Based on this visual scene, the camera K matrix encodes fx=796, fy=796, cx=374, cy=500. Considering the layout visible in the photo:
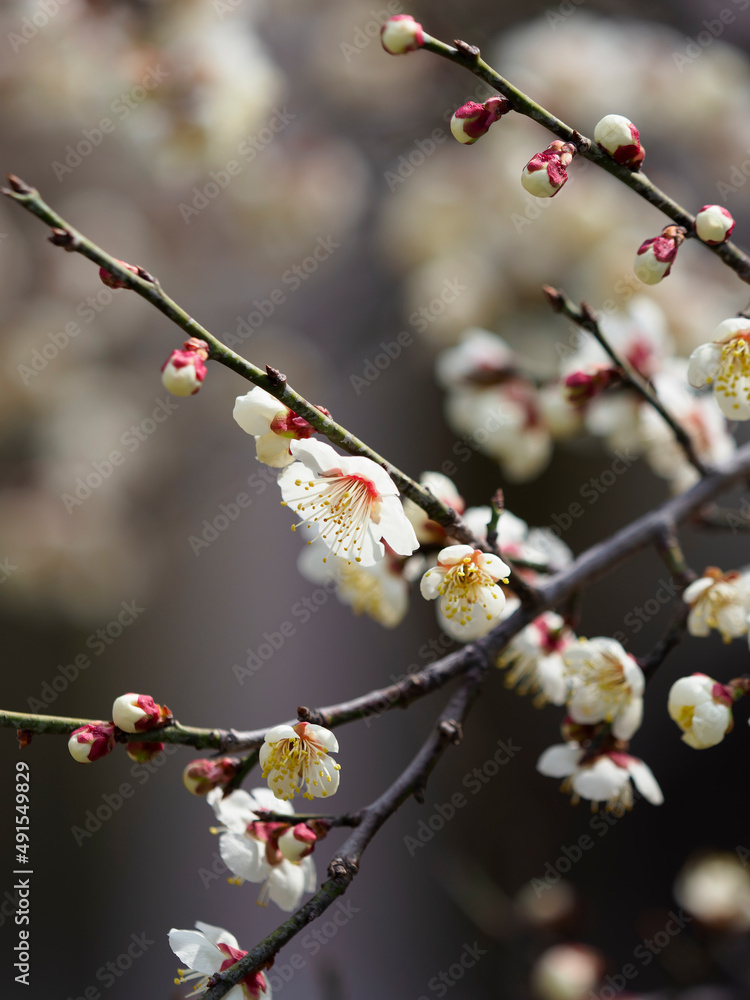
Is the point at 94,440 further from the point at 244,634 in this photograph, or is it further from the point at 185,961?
the point at 185,961

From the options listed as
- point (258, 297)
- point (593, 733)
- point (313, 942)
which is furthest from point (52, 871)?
point (593, 733)

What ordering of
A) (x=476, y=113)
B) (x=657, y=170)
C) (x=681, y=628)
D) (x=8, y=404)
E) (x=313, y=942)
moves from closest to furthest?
(x=476, y=113) < (x=681, y=628) < (x=657, y=170) < (x=8, y=404) < (x=313, y=942)
